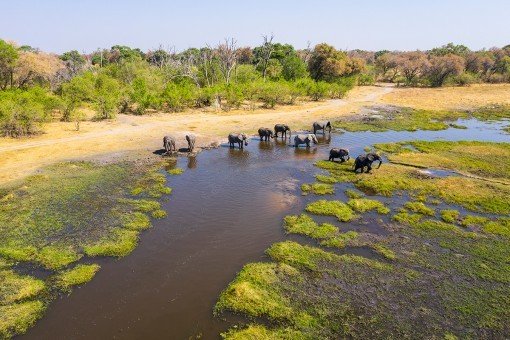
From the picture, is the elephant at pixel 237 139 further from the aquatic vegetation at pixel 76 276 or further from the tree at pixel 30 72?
the tree at pixel 30 72

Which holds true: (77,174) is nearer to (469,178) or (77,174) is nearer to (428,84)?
(469,178)

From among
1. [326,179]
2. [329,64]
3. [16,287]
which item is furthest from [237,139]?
[329,64]

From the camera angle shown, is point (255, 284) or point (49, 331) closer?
point (49, 331)

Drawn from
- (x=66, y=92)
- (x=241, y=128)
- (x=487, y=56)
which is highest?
(x=487, y=56)

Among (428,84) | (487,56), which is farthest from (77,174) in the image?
(487,56)

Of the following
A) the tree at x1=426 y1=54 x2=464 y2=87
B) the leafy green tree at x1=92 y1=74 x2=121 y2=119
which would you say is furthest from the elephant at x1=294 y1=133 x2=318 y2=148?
the tree at x1=426 y1=54 x2=464 y2=87

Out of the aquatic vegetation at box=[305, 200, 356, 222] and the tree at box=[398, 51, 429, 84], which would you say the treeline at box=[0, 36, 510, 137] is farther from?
the aquatic vegetation at box=[305, 200, 356, 222]

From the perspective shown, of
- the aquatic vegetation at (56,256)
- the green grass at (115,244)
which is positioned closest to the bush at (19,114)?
the aquatic vegetation at (56,256)
